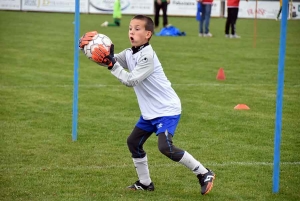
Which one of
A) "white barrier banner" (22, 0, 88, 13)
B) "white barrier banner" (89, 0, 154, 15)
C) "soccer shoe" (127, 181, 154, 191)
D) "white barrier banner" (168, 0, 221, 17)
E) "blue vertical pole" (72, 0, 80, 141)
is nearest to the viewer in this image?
"soccer shoe" (127, 181, 154, 191)

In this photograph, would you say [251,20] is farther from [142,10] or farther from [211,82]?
[211,82]

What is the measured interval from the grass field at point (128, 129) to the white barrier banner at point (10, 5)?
20.4 m

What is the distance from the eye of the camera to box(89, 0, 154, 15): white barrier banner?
42781mm

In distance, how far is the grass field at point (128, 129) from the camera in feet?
23.8

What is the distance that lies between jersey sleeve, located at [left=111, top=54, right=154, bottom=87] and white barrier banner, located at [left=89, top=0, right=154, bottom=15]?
120 ft

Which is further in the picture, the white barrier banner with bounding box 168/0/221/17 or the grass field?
the white barrier banner with bounding box 168/0/221/17

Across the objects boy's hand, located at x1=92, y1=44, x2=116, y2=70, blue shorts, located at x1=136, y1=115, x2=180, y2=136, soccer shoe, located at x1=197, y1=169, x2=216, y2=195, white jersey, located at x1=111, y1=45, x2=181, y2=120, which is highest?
boy's hand, located at x1=92, y1=44, x2=116, y2=70

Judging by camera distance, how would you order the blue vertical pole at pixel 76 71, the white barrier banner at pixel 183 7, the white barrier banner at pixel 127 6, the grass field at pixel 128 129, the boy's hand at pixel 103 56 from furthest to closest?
1. the white barrier banner at pixel 183 7
2. the white barrier banner at pixel 127 6
3. the blue vertical pole at pixel 76 71
4. the grass field at pixel 128 129
5. the boy's hand at pixel 103 56

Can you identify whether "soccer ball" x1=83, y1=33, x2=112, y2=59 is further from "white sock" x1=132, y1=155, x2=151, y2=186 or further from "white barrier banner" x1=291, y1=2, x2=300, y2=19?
"white barrier banner" x1=291, y1=2, x2=300, y2=19

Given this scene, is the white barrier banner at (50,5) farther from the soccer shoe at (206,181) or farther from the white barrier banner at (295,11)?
the soccer shoe at (206,181)

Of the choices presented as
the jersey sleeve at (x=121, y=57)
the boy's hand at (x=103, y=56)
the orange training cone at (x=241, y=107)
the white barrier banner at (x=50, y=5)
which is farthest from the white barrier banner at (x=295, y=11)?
the boy's hand at (x=103, y=56)

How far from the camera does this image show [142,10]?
43094 mm

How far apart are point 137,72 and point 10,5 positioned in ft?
122

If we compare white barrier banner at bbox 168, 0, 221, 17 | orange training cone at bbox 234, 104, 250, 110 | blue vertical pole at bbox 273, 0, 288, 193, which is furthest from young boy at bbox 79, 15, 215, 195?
white barrier banner at bbox 168, 0, 221, 17
